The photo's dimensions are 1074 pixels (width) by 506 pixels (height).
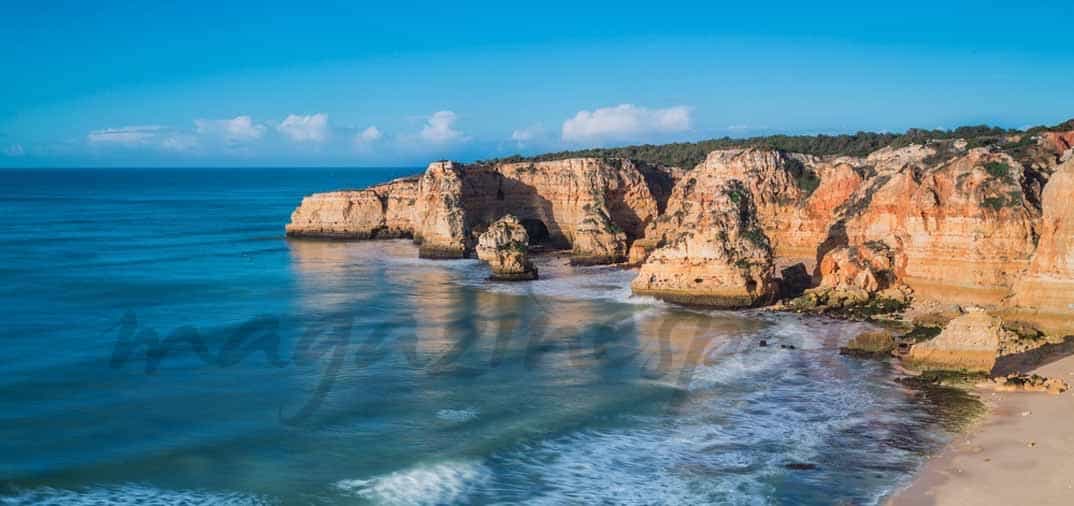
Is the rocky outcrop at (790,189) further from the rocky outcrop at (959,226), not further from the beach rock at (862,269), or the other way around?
the beach rock at (862,269)

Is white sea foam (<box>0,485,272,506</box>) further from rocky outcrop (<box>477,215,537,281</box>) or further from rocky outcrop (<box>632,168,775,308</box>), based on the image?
rocky outcrop (<box>477,215,537,281</box>)

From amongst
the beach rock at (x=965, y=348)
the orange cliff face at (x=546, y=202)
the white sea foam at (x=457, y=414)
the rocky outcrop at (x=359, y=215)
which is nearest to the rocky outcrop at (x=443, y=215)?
the orange cliff face at (x=546, y=202)

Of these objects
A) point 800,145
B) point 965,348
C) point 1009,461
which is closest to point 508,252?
point 965,348

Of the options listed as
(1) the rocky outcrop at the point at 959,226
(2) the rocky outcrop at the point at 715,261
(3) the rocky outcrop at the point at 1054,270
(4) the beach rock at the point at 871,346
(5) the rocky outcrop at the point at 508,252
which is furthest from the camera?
(5) the rocky outcrop at the point at 508,252

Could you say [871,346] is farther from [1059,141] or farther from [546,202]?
[546,202]

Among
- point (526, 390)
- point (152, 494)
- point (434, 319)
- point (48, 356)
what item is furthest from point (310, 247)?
point (152, 494)

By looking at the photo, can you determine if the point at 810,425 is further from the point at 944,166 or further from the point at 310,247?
the point at 310,247

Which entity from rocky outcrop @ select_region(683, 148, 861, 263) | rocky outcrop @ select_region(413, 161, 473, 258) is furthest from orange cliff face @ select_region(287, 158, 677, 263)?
rocky outcrop @ select_region(683, 148, 861, 263)

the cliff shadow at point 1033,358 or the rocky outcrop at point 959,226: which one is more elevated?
the rocky outcrop at point 959,226
